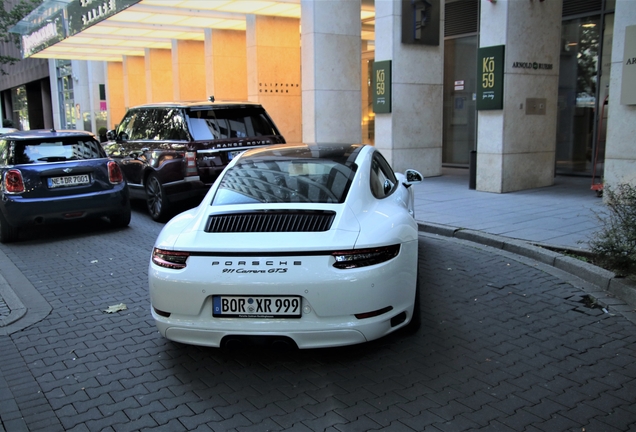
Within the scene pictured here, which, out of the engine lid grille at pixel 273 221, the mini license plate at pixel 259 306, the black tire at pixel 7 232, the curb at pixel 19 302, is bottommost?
the curb at pixel 19 302

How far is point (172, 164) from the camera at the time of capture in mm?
9609

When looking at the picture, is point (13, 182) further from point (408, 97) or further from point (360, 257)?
point (408, 97)

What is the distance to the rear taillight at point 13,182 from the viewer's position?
27.4ft

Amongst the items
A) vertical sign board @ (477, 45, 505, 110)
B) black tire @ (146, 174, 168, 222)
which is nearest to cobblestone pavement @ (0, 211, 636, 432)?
black tire @ (146, 174, 168, 222)

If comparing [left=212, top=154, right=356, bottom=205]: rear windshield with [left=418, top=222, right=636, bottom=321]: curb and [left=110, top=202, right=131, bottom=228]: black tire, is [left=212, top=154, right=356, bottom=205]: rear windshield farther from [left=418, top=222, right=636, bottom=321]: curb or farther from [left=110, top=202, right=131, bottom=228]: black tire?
[left=110, top=202, right=131, bottom=228]: black tire

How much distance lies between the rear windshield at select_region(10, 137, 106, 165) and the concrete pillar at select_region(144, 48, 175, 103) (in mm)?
17406

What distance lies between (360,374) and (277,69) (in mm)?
15013

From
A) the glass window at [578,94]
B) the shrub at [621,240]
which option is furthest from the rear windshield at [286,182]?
the glass window at [578,94]

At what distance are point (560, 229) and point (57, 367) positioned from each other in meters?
6.46

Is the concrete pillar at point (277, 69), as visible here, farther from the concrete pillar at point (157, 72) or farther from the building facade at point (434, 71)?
the concrete pillar at point (157, 72)

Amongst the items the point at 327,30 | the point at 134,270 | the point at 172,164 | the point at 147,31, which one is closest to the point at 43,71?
the point at 147,31

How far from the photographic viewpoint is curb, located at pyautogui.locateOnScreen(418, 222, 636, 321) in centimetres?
546

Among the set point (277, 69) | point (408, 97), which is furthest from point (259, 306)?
point (277, 69)

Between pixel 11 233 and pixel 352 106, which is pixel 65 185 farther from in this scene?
pixel 352 106
